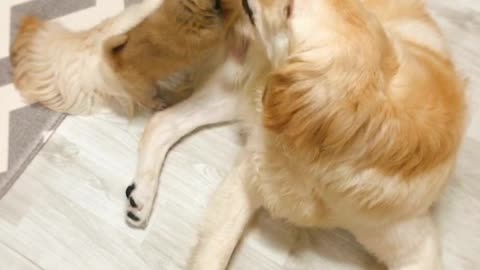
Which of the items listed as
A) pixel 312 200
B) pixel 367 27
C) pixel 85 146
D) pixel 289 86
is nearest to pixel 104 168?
pixel 85 146

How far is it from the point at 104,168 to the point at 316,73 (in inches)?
33.1

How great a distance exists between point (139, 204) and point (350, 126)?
0.73 meters

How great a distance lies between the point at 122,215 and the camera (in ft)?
5.15

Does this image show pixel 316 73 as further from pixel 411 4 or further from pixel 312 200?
pixel 411 4

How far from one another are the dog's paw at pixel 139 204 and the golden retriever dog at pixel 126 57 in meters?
0.24


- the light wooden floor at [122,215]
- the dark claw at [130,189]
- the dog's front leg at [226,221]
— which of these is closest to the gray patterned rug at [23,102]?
the light wooden floor at [122,215]

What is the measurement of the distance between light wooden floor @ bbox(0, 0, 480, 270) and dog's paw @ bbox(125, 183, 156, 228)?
1.3 inches

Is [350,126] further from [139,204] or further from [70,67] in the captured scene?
[70,67]

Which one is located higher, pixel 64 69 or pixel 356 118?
pixel 356 118

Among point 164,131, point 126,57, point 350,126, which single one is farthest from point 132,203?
point 350,126

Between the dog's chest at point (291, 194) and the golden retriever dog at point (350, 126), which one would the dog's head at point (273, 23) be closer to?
the golden retriever dog at point (350, 126)

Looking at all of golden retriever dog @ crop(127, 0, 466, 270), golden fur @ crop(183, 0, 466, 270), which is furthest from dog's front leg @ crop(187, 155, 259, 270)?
golden fur @ crop(183, 0, 466, 270)

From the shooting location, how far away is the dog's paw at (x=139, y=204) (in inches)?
59.9

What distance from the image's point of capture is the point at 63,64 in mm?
1541
